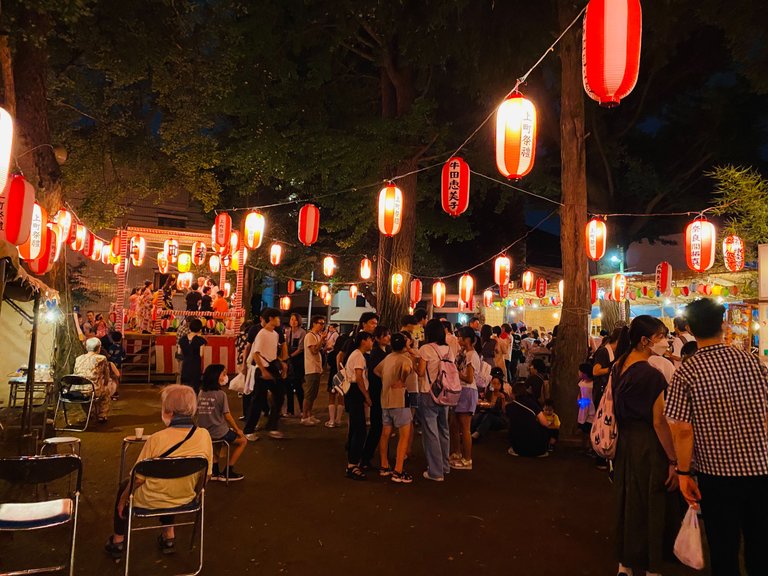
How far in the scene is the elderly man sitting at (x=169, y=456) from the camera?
3887 mm

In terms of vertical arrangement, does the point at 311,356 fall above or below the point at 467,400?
above

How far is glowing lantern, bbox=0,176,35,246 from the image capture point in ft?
24.6

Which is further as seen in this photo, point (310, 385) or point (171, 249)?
point (171, 249)

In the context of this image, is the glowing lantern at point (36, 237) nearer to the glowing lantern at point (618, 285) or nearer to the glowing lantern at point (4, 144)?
the glowing lantern at point (4, 144)

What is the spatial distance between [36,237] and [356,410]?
664 centimetres

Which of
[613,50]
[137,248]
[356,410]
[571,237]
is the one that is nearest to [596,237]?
[571,237]

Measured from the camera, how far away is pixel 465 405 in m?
6.99

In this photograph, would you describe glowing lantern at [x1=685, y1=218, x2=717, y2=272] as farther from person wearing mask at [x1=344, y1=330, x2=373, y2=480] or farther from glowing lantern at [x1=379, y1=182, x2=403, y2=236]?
person wearing mask at [x1=344, y1=330, x2=373, y2=480]

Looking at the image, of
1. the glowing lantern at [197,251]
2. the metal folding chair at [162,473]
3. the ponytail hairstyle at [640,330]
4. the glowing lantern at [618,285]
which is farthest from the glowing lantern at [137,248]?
the glowing lantern at [618,285]

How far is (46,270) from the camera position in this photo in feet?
30.9

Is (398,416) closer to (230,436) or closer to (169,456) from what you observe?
(230,436)

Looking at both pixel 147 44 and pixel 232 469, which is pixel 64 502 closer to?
pixel 232 469

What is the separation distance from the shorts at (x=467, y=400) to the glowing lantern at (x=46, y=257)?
25.9 feet

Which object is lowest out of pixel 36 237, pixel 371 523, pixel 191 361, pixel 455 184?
pixel 371 523
